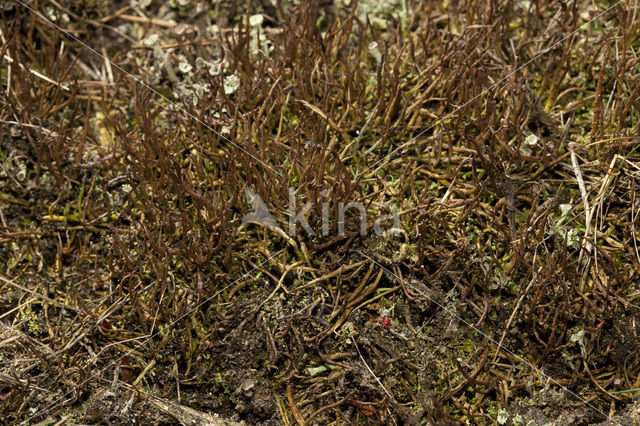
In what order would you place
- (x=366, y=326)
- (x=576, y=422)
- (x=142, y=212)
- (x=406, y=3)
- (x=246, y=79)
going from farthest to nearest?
(x=406, y=3) → (x=246, y=79) → (x=142, y=212) → (x=366, y=326) → (x=576, y=422)

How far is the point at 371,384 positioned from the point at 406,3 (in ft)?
7.70

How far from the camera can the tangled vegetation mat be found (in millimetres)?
2648

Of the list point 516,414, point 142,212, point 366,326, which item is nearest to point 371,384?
point 366,326

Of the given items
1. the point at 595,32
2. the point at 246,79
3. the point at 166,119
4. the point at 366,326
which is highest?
the point at 595,32

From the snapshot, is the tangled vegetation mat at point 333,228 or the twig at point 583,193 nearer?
the tangled vegetation mat at point 333,228

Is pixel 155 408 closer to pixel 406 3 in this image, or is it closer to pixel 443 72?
pixel 443 72

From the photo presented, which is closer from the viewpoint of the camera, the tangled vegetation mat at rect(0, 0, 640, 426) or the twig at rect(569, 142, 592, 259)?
the tangled vegetation mat at rect(0, 0, 640, 426)

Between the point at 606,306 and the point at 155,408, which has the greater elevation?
the point at 606,306

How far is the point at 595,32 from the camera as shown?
347 cm

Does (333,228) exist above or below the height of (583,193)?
Result: below

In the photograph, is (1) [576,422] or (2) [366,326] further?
(2) [366,326]

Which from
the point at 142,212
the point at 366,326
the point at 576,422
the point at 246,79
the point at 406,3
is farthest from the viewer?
the point at 406,3

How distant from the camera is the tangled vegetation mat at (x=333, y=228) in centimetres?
265

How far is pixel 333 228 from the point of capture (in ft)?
9.37
